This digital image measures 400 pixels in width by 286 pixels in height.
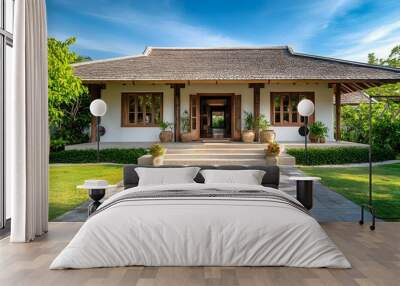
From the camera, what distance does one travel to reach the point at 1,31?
176 inches

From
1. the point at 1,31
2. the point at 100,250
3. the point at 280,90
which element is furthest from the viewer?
the point at 280,90

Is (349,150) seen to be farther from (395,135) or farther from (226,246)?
(226,246)

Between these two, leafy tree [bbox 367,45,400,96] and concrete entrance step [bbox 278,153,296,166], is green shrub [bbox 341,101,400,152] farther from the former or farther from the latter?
concrete entrance step [bbox 278,153,296,166]

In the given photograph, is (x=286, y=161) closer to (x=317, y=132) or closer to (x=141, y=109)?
(x=317, y=132)

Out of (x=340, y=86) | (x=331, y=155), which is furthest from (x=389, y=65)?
(x=331, y=155)

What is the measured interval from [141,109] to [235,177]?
27.7ft

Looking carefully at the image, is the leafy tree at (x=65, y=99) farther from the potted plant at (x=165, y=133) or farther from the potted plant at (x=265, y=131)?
the potted plant at (x=265, y=131)

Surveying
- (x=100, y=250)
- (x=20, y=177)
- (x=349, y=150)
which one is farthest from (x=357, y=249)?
(x=349, y=150)

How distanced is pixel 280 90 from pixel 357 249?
922 cm

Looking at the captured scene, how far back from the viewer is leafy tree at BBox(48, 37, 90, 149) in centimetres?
Answer: 1080

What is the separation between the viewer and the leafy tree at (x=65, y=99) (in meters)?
10.8

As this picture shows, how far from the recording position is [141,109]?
1273 centimetres

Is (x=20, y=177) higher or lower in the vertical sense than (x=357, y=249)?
higher

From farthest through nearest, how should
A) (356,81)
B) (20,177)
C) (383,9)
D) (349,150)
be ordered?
1. (383,9)
2. (356,81)
3. (349,150)
4. (20,177)
